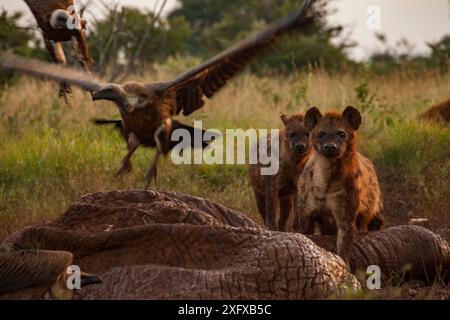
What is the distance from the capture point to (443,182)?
34.1 feet

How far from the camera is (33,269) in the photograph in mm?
5141

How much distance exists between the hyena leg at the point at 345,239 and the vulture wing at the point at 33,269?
2108 mm

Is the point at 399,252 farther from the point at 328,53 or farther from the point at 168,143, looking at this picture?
the point at 328,53

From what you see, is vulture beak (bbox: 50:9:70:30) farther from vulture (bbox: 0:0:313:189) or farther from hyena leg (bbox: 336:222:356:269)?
hyena leg (bbox: 336:222:356:269)

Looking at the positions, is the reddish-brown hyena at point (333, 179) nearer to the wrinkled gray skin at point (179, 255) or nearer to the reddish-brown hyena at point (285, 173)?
the reddish-brown hyena at point (285, 173)

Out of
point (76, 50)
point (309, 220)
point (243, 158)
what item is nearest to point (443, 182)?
point (243, 158)

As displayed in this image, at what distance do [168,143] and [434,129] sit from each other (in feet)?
16.4

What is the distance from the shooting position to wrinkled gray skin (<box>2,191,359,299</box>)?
5.16 metres

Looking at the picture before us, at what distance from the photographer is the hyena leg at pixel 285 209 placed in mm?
8914

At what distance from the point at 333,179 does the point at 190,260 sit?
6.55 feet

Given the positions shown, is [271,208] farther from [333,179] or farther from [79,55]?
[79,55]

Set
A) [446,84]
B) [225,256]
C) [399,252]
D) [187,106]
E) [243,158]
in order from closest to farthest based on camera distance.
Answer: [225,256] → [399,252] → [187,106] → [243,158] → [446,84]

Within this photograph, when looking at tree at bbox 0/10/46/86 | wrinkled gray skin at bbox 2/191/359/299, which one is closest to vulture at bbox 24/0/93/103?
wrinkled gray skin at bbox 2/191/359/299
